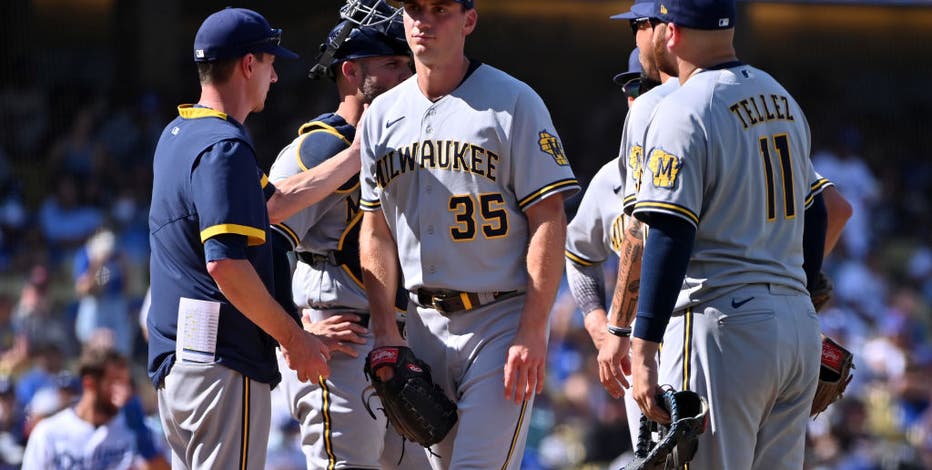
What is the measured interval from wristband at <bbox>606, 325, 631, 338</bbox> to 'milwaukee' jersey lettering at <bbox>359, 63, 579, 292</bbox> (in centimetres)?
34

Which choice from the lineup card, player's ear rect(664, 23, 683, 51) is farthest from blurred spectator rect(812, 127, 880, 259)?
the lineup card

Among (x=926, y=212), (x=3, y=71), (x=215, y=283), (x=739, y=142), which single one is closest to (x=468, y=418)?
(x=215, y=283)

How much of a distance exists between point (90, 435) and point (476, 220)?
12.8 ft

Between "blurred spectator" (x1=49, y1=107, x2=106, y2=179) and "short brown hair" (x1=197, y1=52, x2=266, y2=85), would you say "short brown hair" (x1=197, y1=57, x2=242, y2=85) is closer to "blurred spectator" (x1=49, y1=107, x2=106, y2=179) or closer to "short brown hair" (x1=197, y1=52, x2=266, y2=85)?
"short brown hair" (x1=197, y1=52, x2=266, y2=85)

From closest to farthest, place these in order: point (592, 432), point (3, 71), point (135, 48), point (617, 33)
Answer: point (592, 432) → point (3, 71) → point (135, 48) → point (617, 33)

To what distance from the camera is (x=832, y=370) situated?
4.43m

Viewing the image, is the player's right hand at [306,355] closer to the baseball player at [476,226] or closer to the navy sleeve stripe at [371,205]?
the baseball player at [476,226]

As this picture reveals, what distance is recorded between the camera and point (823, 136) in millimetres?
17469

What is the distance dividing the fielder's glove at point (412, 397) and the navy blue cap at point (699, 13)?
53.3 inches

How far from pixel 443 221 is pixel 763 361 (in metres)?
1.12

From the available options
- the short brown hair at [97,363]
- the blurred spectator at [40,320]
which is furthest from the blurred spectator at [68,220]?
the short brown hair at [97,363]

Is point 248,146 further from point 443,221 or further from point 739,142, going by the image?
point 739,142

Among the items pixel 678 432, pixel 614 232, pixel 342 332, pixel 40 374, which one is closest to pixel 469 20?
pixel 614 232

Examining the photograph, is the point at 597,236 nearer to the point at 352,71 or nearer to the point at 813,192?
the point at 813,192
